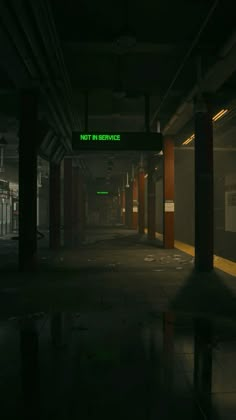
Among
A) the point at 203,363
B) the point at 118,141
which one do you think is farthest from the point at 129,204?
the point at 203,363

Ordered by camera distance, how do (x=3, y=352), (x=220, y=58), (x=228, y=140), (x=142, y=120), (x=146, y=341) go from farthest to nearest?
(x=228, y=140), (x=142, y=120), (x=220, y=58), (x=146, y=341), (x=3, y=352)

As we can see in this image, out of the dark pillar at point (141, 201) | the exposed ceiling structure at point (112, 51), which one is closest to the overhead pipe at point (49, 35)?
the exposed ceiling structure at point (112, 51)

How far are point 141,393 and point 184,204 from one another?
2785 centimetres

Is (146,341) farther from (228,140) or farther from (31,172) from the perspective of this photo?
(228,140)

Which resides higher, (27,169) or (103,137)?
(103,137)

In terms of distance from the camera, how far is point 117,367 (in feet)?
12.5

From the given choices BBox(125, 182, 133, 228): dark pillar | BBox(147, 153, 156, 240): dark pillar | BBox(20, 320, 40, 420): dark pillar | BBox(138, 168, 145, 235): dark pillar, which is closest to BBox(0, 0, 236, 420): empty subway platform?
BBox(20, 320, 40, 420): dark pillar

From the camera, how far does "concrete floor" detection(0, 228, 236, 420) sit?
10.2 feet

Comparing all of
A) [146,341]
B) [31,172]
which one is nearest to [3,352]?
[146,341]

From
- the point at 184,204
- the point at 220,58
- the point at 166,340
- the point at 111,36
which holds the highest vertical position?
the point at 111,36

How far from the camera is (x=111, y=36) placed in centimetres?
800

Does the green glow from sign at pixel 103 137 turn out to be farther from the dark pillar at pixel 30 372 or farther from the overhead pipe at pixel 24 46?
the dark pillar at pixel 30 372

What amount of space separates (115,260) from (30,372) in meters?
8.39

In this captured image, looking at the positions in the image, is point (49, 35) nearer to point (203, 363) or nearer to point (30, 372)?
point (30, 372)
